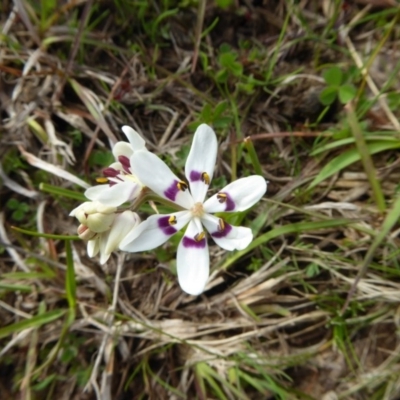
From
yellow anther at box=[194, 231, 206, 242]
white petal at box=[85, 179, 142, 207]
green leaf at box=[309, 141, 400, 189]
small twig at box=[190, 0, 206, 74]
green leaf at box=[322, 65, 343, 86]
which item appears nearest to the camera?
white petal at box=[85, 179, 142, 207]

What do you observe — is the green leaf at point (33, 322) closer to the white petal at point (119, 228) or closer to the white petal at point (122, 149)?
the white petal at point (119, 228)

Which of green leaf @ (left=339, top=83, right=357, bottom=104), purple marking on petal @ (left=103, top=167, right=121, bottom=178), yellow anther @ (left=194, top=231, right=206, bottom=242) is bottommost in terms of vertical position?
yellow anther @ (left=194, top=231, right=206, bottom=242)

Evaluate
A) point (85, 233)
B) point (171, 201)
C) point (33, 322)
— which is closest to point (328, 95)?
point (171, 201)

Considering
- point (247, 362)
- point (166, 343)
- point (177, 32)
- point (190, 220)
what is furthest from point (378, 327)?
point (177, 32)

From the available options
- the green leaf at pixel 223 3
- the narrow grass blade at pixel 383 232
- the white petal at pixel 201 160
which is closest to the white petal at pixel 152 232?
the white petal at pixel 201 160

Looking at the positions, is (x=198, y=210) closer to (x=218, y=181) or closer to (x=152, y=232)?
(x=152, y=232)

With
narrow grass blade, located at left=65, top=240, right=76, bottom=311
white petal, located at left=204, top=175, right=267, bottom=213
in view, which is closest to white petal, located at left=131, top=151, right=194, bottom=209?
white petal, located at left=204, top=175, right=267, bottom=213

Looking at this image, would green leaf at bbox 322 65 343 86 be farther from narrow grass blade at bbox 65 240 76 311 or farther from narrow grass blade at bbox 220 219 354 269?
narrow grass blade at bbox 65 240 76 311
